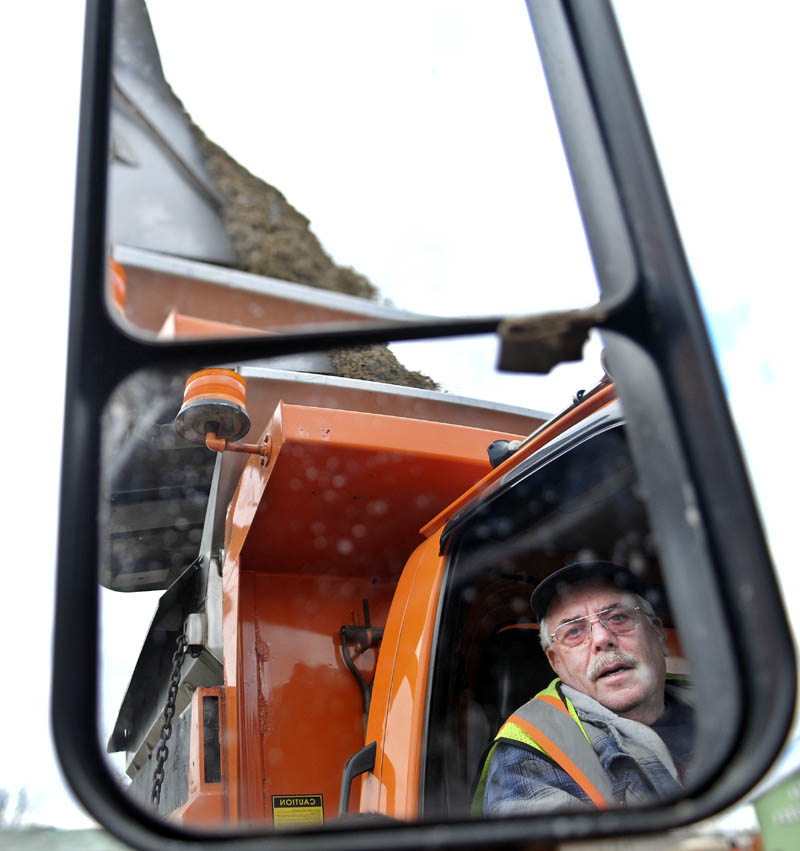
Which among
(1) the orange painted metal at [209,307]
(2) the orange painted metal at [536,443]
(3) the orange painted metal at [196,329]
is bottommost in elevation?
(3) the orange painted metal at [196,329]

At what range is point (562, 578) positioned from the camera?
2.22 meters

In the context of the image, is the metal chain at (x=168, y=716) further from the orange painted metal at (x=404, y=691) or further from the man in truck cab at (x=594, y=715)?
the man in truck cab at (x=594, y=715)

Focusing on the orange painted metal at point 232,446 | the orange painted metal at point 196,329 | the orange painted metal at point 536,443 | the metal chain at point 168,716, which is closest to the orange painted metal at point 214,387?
the orange painted metal at point 232,446

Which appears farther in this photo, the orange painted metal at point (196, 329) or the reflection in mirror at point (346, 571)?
the reflection in mirror at point (346, 571)

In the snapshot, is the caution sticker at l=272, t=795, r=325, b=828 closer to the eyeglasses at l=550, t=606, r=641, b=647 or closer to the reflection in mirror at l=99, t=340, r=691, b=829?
the reflection in mirror at l=99, t=340, r=691, b=829

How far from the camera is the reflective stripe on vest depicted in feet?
5.94

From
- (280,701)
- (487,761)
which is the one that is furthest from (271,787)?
(487,761)

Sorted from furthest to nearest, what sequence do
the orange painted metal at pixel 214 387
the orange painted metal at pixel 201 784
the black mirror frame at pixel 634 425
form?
the orange painted metal at pixel 201 784 < the orange painted metal at pixel 214 387 < the black mirror frame at pixel 634 425

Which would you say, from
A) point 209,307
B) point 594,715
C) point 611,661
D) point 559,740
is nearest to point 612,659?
point 611,661

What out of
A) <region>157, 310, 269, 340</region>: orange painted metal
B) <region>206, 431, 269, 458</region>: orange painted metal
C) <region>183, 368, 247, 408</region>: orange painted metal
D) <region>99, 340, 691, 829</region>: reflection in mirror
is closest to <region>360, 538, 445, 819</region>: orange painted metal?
<region>99, 340, 691, 829</region>: reflection in mirror

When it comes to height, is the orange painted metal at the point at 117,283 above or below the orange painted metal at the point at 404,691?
above

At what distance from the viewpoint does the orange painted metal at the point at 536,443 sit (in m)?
1.73

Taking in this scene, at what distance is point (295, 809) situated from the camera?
2.48m

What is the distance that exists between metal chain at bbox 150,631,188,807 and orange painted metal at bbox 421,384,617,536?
864mm
